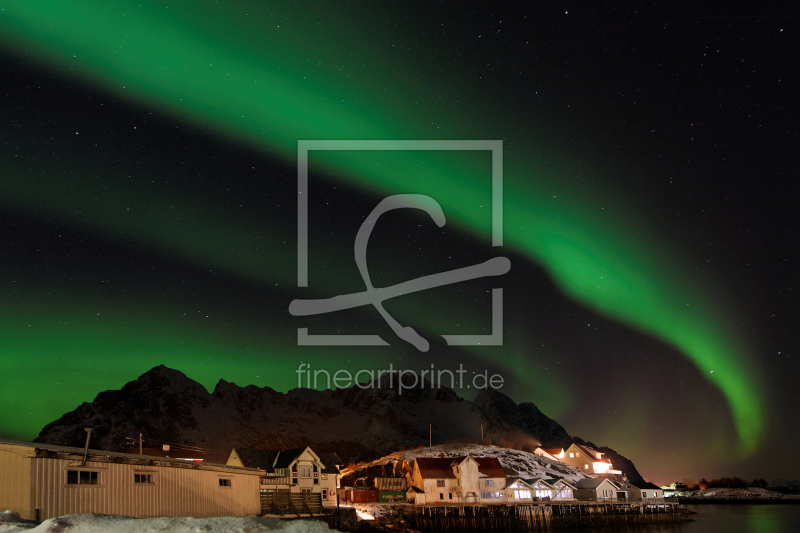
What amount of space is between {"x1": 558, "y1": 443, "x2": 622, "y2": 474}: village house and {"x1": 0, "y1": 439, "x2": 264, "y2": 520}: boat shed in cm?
10212

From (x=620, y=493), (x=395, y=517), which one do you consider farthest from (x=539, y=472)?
(x=395, y=517)

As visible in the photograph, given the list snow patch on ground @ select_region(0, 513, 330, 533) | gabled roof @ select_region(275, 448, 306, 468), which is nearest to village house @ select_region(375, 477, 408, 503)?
gabled roof @ select_region(275, 448, 306, 468)

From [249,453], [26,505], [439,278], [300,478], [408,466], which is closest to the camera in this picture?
[26,505]

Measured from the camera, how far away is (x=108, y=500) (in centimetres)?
2931

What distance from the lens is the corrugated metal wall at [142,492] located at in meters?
26.6

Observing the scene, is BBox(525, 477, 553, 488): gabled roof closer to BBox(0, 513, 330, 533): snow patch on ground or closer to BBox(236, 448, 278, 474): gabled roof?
BBox(236, 448, 278, 474): gabled roof

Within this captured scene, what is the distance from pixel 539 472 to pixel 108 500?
292ft

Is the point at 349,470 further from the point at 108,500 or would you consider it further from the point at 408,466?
the point at 108,500

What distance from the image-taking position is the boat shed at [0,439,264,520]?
2576 centimetres

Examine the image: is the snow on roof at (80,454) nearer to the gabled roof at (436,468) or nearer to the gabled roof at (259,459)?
the gabled roof at (259,459)

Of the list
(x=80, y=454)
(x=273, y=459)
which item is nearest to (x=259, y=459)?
(x=273, y=459)

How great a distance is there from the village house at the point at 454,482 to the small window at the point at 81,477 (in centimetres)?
6247

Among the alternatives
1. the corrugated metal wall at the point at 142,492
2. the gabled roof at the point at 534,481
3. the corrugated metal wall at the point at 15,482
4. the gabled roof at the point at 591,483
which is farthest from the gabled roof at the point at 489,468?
the corrugated metal wall at the point at 15,482

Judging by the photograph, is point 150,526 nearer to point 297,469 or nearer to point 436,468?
point 297,469
